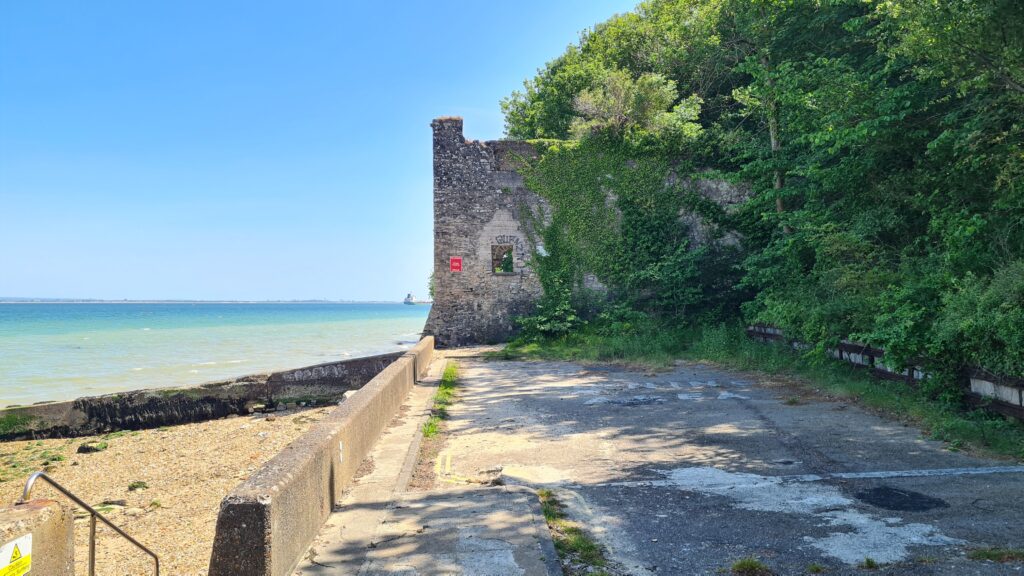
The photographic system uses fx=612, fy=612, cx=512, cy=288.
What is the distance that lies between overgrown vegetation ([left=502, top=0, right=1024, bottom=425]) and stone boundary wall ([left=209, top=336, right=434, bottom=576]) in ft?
18.8

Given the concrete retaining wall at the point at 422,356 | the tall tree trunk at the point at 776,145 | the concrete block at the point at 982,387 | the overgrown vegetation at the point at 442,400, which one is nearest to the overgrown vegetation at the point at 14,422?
the concrete retaining wall at the point at 422,356

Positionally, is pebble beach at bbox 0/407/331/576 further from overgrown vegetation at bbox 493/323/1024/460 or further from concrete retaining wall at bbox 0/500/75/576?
overgrown vegetation at bbox 493/323/1024/460

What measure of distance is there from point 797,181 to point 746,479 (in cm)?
984

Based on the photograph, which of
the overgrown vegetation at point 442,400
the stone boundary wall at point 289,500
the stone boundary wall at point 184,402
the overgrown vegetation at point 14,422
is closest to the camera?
the stone boundary wall at point 289,500

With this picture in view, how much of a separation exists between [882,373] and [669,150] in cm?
988

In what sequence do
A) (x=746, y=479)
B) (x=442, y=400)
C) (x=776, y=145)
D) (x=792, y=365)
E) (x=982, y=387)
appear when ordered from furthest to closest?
(x=776, y=145) → (x=792, y=365) → (x=442, y=400) → (x=982, y=387) → (x=746, y=479)

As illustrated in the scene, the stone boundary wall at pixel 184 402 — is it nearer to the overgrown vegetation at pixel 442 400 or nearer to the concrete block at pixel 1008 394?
the overgrown vegetation at pixel 442 400

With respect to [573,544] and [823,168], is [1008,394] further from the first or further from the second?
[823,168]

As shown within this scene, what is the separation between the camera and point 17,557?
7.55ft

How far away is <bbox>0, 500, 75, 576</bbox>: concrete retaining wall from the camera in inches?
89.9

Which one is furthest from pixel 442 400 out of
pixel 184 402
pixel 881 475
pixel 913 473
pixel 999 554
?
pixel 184 402

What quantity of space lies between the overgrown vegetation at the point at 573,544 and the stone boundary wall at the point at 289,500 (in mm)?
1420

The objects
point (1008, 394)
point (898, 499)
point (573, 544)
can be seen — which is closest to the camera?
point (573, 544)

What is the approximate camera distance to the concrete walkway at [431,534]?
3.16 meters
